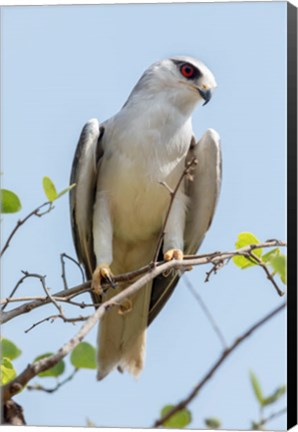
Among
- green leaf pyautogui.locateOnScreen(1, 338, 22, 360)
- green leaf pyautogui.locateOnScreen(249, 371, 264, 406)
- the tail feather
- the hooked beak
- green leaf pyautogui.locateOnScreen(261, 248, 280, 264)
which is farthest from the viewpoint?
the tail feather

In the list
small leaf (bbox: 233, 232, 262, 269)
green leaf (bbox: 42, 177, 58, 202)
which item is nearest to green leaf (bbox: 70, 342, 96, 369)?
green leaf (bbox: 42, 177, 58, 202)

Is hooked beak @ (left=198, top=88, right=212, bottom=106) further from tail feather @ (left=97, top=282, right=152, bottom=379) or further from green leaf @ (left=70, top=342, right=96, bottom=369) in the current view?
green leaf @ (left=70, top=342, right=96, bottom=369)

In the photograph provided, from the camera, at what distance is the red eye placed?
11.6 ft

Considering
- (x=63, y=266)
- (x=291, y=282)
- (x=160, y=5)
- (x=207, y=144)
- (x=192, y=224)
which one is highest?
(x=160, y=5)

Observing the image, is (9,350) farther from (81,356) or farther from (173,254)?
(173,254)

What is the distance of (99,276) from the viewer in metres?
3.21

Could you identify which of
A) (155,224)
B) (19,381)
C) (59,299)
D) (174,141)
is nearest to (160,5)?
(174,141)

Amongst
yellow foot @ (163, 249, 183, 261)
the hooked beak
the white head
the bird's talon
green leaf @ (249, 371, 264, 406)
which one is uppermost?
the white head

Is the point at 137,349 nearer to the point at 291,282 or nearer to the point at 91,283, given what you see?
the point at 91,283

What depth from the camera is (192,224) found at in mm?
3596

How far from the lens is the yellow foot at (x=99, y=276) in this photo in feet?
10.3

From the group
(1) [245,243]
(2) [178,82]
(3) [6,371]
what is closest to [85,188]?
(2) [178,82]

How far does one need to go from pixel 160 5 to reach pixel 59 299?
4.09 feet

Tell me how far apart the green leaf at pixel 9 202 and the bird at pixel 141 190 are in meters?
0.94
